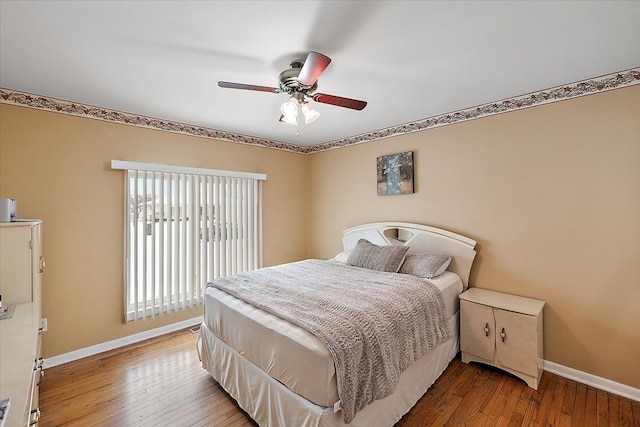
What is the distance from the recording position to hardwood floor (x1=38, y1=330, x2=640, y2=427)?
1.93 m

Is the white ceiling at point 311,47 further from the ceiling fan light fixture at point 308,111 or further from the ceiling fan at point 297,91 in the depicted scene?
the ceiling fan light fixture at point 308,111

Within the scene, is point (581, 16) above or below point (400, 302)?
above

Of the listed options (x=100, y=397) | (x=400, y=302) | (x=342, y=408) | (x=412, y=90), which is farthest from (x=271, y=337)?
(x=412, y=90)

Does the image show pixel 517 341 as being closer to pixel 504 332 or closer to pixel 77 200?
pixel 504 332

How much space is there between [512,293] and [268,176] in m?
3.35

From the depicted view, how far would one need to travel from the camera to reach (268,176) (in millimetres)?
4227

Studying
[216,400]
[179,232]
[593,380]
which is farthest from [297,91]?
[593,380]

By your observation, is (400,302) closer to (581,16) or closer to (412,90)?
(412,90)

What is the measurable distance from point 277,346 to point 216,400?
97 cm

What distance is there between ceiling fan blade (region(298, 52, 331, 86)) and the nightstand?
2.36m

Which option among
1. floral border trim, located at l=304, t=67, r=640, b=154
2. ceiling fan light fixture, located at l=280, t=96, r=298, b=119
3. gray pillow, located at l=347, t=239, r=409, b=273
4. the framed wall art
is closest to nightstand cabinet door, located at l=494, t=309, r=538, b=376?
gray pillow, located at l=347, t=239, r=409, b=273

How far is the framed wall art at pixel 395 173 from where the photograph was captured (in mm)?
3424

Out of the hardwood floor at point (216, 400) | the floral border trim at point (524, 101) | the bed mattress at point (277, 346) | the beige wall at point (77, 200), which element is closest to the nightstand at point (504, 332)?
the hardwood floor at point (216, 400)

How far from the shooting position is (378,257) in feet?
10.2
